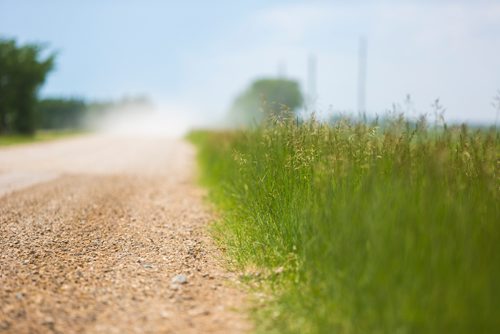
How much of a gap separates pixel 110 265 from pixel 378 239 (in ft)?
8.92

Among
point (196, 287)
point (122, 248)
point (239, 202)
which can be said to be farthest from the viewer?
point (239, 202)

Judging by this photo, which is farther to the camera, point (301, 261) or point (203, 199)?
point (203, 199)

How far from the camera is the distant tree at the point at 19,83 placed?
108ft

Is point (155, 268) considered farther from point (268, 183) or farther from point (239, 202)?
point (239, 202)

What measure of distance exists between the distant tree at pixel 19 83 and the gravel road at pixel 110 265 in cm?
2658

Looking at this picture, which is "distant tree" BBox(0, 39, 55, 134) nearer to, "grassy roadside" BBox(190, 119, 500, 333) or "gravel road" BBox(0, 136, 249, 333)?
"gravel road" BBox(0, 136, 249, 333)

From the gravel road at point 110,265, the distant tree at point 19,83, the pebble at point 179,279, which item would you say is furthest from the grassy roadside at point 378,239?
the distant tree at point 19,83

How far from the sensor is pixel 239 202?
6.82 metres

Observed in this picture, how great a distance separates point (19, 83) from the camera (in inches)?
1319

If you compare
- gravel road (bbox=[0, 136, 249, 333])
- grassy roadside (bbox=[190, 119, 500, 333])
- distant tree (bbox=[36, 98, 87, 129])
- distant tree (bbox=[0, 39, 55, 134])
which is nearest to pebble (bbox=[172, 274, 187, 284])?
gravel road (bbox=[0, 136, 249, 333])

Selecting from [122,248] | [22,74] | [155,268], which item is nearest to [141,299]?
[155,268]

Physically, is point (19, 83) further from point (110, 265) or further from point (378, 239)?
point (378, 239)

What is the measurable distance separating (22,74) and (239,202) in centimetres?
3112

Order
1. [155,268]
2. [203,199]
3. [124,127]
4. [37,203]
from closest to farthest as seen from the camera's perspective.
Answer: [155,268] → [37,203] → [203,199] → [124,127]
